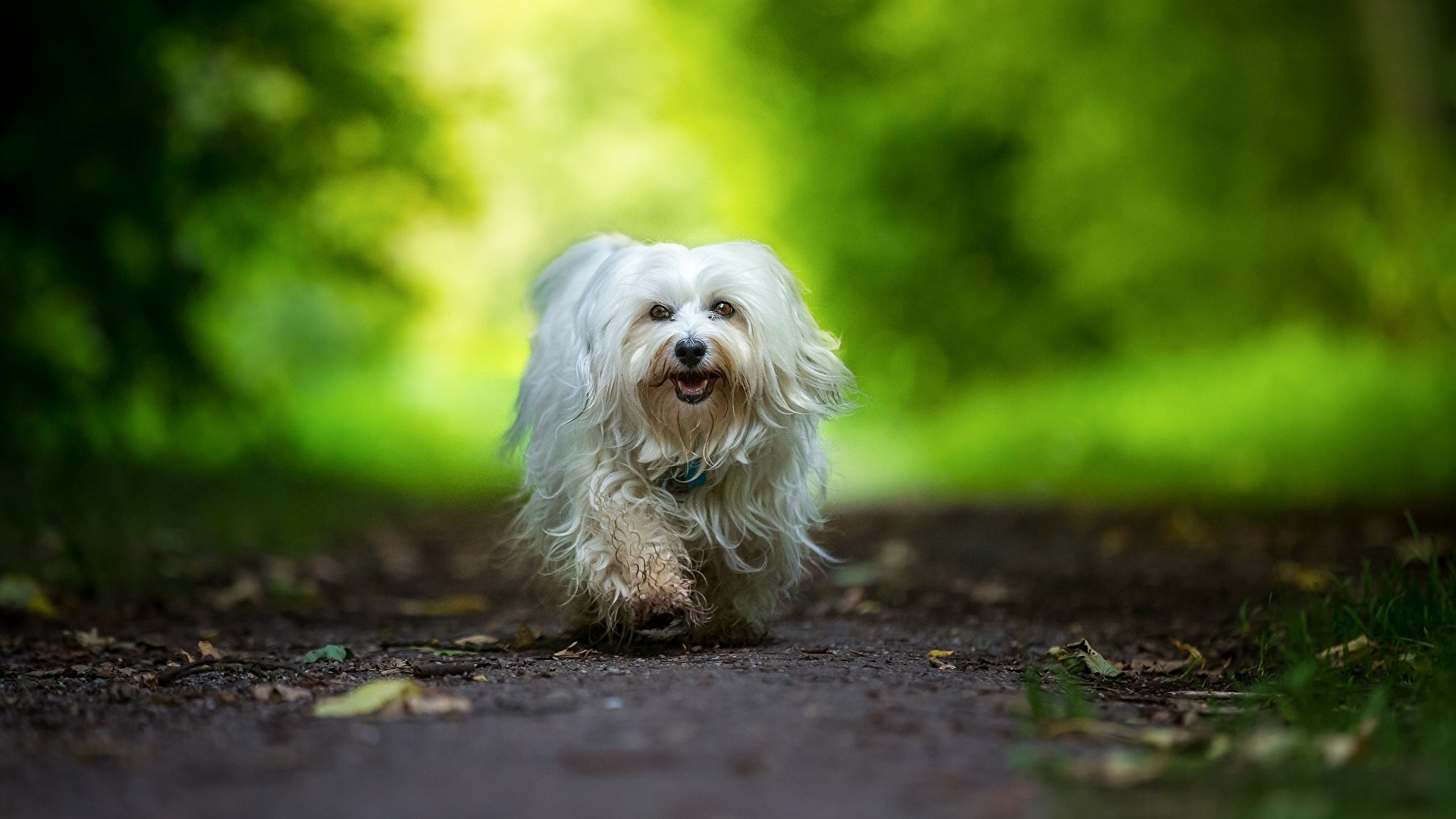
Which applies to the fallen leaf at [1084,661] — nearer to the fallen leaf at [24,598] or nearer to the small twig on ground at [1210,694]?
the small twig on ground at [1210,694]

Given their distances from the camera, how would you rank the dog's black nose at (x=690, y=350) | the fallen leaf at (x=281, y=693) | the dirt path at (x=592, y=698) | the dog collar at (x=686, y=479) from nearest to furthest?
the dirt path at (x=592, y=698) < the fallen leaf at (x=281, y=693) < the dog's black nose at (x=690, y=350) < the dog collar at (x=686, y=479)

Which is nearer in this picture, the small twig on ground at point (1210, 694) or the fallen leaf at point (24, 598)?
the small twig on ground at point (1210, 694)

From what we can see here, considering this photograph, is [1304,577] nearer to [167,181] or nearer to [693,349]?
[693,349]

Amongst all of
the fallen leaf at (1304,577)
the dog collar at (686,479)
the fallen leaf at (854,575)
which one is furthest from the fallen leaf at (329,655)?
the fallen leaf at (1304,577)

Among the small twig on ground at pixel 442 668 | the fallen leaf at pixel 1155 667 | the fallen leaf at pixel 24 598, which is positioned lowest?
the fallen leaf at pixel 1155 667

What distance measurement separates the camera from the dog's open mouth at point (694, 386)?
4309 mm

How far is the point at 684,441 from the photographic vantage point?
441cm

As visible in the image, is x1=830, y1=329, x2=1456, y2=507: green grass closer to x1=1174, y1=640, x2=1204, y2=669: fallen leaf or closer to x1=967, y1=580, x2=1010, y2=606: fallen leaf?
x1=967, y1=580, x2=1010, y2=606: fallen leaf

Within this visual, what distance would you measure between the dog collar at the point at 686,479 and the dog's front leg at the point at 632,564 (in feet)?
0.42

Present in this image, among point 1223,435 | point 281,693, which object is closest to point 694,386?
point 281,693

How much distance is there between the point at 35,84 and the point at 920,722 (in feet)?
21.6

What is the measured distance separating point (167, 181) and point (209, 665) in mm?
5110

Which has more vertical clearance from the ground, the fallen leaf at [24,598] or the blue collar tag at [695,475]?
the blue collar tag at [695,475]

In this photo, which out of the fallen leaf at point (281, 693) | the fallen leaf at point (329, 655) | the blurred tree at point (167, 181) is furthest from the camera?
the blurred tree at point (167, 181)
